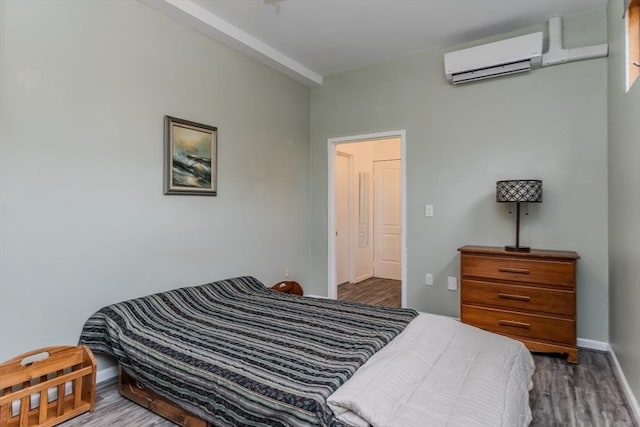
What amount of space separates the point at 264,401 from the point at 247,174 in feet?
7.69

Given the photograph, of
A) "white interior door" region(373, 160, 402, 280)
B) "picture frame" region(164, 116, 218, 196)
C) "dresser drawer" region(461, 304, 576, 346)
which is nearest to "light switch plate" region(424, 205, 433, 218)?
"dresser drawer" region(461, 304, 576, 346)

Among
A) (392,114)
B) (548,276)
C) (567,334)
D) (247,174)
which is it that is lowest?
(567,334)

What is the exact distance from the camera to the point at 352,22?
9.80 ft

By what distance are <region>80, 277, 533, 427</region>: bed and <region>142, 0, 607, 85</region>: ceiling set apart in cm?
226

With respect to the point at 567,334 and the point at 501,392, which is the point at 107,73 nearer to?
the point at 501,392

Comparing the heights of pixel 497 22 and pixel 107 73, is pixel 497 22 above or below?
above

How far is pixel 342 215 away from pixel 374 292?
1209 mm

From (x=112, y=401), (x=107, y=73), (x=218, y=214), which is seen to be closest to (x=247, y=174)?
(x=218, y=214)

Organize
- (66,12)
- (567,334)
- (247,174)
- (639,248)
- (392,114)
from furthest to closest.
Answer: (392,114)
(247,174)
(567,334)
(66,12)
(639,248)

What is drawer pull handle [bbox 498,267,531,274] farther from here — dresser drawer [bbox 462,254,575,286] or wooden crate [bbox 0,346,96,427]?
wooden crate [bbox 0,346,96,427]

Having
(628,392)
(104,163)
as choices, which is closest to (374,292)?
(628,392)

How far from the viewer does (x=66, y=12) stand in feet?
7.02

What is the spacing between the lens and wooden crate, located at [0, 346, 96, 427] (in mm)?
1729

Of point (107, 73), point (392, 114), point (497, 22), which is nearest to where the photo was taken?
point (107, 73)
